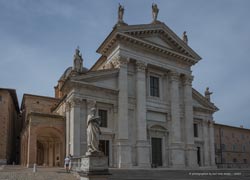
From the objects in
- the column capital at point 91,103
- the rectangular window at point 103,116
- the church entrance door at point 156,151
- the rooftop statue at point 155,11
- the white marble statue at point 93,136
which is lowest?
the church entrance door at point 156,151

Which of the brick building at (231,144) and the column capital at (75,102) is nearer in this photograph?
the column capital at (75,102)

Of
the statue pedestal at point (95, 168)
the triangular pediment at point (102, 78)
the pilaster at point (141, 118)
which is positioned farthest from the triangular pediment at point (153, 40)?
the statue pedestal at point (95, 168)

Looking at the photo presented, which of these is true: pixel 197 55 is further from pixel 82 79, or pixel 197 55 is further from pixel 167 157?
pixel 82 79

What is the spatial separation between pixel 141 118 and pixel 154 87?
425cm

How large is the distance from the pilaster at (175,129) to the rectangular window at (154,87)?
1395 mm

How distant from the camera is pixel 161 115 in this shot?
92.1 feet

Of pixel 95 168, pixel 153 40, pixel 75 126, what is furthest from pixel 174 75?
pixel 95 168

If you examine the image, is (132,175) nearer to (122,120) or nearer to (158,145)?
(122,120)

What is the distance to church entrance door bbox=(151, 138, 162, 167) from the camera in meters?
27.0

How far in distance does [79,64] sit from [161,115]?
30.3 feet

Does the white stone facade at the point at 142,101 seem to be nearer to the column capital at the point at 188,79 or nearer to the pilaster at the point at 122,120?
the pilaster at the point at 122,120

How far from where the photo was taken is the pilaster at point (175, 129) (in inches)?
1082

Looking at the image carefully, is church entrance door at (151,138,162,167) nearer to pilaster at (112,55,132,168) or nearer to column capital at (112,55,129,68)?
pilaster at (112,55,132,168)

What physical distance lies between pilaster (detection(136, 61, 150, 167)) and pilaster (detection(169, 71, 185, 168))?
334 cm
